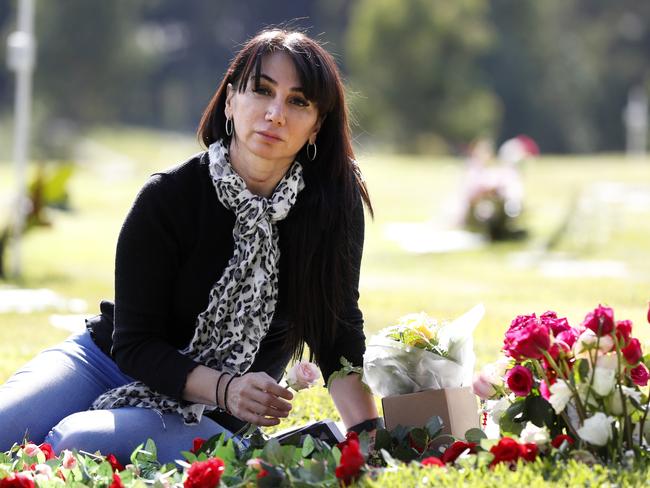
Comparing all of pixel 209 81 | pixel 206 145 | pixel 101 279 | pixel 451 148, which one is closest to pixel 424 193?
pixel 101 279

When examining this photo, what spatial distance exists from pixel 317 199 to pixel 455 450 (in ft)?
2.59

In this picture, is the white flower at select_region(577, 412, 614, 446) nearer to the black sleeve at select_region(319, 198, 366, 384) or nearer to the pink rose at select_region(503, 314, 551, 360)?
the pink rose at select_region(503, 314, 551, 360)

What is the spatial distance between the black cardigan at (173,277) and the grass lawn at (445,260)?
81cm

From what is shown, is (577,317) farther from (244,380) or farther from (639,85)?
(639,85)

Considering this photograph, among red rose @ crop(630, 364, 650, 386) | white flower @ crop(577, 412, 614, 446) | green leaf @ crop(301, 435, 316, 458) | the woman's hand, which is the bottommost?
green leaf @ crop(301, 435, 316, 458)

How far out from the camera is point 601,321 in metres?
2.54

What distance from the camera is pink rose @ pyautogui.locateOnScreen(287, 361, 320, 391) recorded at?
9.60 feet

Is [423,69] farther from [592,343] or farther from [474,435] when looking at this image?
[592,343]

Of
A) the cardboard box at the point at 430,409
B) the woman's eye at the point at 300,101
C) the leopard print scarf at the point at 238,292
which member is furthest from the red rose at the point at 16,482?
the woman's eye at the point at 300,101

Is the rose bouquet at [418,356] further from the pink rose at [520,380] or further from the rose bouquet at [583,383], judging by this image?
the pink rose at [520,380]

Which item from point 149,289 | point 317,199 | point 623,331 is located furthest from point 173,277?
point 623,331

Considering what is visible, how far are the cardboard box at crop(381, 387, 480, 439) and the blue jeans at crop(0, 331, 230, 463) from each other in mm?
456

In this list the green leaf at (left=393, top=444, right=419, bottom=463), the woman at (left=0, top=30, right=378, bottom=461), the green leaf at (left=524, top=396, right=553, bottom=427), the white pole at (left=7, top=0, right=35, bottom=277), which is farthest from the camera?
the white pole at (left=7, top=0, right=35, bottom=277)

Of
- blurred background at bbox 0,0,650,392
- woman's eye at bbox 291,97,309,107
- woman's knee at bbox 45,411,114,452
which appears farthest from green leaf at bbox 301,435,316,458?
blurred background at bbox 0,0,650,392
